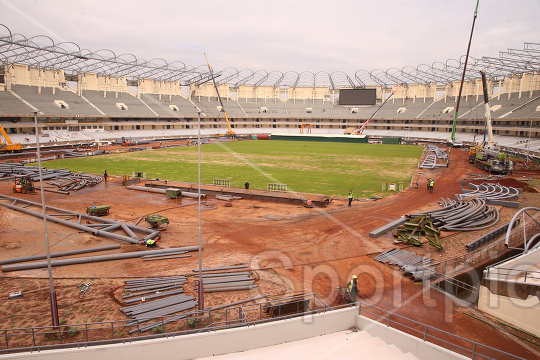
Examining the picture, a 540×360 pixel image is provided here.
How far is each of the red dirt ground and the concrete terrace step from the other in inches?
108

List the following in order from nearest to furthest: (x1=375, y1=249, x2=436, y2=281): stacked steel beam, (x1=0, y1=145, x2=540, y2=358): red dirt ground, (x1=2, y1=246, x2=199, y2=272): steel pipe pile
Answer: (x1=0, y1=145, x2=540, y2=358): red dirt ground
(x1=375, y1=249, x2=436, y2=281): stacked steel beam
(x1=2, y1=246, x2=199, y2=272): steel pipe pile

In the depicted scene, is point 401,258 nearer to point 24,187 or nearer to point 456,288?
point 456,288

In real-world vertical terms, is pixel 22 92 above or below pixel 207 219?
above

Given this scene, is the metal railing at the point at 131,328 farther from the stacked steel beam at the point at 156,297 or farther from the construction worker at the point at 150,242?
the construction worker at the point at 150,242

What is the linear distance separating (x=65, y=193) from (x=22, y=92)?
53.8 meters

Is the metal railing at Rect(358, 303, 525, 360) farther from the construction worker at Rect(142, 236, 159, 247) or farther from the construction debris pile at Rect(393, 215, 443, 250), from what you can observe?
the construction worker at Rect(142, 236, 159, 247)

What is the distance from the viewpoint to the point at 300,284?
12945mm

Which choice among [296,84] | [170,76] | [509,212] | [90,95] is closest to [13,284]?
[509,212]

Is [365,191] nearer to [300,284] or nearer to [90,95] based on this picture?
[300,284]

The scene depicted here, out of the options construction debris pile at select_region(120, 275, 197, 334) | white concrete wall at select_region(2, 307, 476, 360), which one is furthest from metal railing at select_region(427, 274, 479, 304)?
construction debris pile at select_region(120, 275, 197, 334)

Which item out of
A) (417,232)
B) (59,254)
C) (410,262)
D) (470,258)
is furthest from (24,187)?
(470,258)

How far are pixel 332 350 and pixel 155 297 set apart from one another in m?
6.67

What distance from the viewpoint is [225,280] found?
510 inches

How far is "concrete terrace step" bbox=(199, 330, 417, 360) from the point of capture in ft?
26.6
